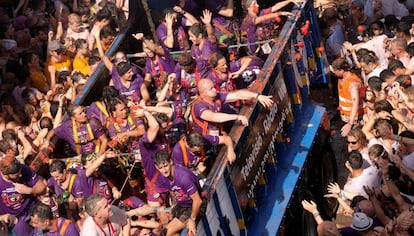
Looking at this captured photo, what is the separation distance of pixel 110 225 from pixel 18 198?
1.28 metres

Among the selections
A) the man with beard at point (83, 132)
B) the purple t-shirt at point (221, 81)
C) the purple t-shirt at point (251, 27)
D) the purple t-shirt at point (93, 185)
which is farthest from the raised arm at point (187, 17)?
the purple t-shirt at point (93, 185)

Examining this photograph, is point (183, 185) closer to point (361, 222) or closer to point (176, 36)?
point (361, 222)

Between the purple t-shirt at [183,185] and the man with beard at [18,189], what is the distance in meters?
1.44

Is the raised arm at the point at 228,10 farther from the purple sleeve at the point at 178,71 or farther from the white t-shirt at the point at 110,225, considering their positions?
the white t-shirt at the point at 110,225

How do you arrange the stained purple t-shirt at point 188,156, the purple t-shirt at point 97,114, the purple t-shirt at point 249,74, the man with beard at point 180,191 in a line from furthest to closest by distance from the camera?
the purple t-shirt at point 249,74 < the purple t-shirt at point 97,114 < the stained purple t-shirt at point 188,156 < the man with beard at point 180,191

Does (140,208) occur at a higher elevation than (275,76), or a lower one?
lower

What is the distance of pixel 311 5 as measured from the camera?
9781mm

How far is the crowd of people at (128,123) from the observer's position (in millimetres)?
6734

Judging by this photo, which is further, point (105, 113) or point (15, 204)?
point (105, 113)

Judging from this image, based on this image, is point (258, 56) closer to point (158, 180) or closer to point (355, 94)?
point (355, 94)

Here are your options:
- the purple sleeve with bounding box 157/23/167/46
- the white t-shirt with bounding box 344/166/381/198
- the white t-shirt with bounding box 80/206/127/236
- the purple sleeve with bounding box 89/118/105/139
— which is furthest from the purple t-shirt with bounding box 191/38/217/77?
the white t-shirt with bounding box 80/206/127/236

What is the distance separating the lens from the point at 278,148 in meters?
8.19

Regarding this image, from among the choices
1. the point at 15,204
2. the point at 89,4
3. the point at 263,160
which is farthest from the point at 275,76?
the point at 89,4

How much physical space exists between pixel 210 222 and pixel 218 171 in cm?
45
